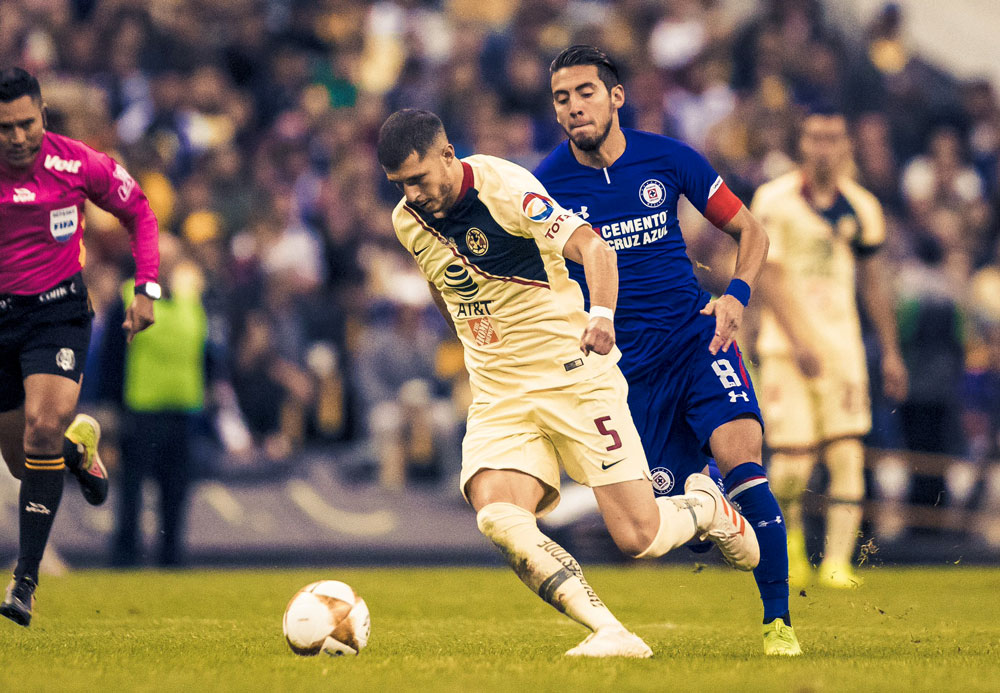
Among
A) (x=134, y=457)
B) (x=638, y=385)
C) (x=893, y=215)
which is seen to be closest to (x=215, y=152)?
(x=134, y=457)

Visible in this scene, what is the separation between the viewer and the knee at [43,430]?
7.48 meters

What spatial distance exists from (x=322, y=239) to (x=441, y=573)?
494 cm

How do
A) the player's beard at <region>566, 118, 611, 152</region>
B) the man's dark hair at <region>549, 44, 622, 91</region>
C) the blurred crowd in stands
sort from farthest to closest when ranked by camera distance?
1. the blurred crowd in stands
2. the player's beard at <region>566, 118, 611, 152</region>
3. the man's dark hair at <region>549, 44, 622, 91</region>

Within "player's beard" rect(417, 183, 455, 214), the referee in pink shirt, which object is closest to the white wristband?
"player's beard" rect(417, 183, 455, 214)

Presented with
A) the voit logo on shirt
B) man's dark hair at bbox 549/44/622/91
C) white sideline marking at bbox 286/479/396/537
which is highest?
man's dark hair at bbox 549/44/622/91

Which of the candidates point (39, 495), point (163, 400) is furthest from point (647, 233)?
point (163, 400)

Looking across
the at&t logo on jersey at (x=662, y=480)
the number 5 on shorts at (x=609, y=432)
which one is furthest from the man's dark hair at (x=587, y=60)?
the at&t logo on jersey at (x=662, y=480)

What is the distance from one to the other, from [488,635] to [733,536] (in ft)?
5.82

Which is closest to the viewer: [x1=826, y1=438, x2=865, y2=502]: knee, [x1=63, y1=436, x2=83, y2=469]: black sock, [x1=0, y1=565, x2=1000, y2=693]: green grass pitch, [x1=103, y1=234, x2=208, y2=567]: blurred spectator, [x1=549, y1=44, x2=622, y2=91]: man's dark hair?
[x1=0, y1=565, x2=1000, y2=693]: green grass pitch

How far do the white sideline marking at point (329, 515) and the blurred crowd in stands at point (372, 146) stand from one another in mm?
517

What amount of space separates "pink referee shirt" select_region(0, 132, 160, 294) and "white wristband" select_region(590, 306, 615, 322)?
3157 millimetres

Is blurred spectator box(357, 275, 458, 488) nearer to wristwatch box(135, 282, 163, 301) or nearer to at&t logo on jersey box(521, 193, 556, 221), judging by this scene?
wristwatch box(135, 282, 163, 301)

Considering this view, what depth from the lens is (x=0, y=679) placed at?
543 cm

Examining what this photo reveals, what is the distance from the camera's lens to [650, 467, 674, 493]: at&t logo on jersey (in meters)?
7.01
